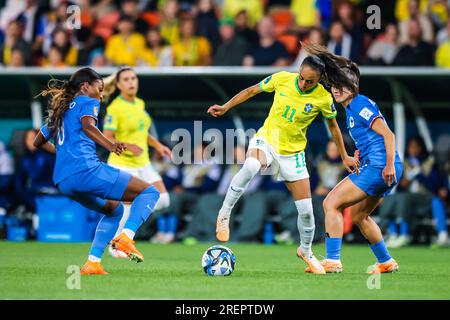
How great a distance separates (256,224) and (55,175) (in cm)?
815

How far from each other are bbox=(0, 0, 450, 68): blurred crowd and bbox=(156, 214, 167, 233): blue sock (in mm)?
2868

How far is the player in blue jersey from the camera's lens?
10.7 meters

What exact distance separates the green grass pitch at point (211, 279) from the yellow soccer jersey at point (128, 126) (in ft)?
4.56

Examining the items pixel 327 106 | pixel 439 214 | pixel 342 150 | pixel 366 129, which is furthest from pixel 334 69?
pixel 439 214

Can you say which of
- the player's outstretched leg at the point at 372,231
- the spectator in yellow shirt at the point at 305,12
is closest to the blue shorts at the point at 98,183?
the player's outstretched leg at the point at 372,231

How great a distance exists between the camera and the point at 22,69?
1812cm

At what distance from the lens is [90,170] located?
33.4ft

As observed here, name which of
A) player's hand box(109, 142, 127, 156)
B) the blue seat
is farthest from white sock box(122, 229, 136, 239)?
the blue seat

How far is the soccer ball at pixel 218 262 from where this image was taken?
34.8 ft

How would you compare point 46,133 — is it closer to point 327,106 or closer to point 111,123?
point 327,106

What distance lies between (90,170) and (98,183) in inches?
6.1

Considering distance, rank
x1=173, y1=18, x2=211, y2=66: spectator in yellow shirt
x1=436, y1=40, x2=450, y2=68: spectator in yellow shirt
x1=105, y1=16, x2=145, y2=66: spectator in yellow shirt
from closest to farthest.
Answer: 1. x1=436, y1=40, x2=450, y2=68: spectator in yellow shirt
2. x1=173, y1=18, x2=211, y2=66: spectator in yellow shirt
3. x1=105, y1=16, x2=145, y2=66: spectator in yellow shirt

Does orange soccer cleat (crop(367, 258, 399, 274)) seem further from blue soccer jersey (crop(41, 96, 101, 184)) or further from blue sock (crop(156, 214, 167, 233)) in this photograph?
blue sock (crop(156, 214, 167, 233))

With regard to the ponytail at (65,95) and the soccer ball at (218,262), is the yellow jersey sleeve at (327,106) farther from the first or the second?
the ponytail at (65,95)
